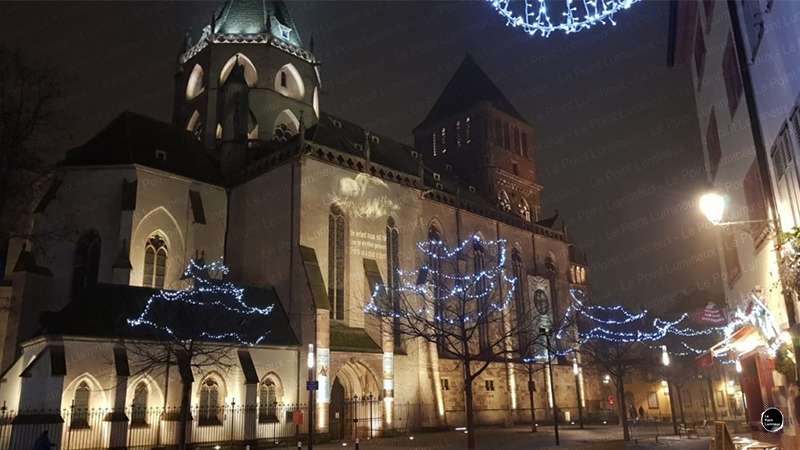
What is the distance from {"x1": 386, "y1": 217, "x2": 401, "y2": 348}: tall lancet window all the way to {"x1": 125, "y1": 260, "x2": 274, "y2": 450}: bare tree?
7.87 metres

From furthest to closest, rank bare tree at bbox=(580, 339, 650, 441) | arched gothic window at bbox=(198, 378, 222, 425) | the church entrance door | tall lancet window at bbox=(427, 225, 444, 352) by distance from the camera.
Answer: tall lancet window at bbox=(427, 225, 444, 352)
the church entrance door
bare tree at bbox=(580, 339, 650, 441)
arched gothic window at bbox=(198, 378, 222, 425)

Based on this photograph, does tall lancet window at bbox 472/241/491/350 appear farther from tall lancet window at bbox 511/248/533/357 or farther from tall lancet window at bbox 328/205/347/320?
tall lancet window at bbox 328/205/347/320

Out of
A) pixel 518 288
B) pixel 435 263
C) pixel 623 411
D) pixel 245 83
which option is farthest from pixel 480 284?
pixel 245 83

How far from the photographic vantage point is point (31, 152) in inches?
715

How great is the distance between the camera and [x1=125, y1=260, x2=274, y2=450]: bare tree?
23.7m

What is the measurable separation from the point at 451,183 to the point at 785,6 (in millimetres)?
39399

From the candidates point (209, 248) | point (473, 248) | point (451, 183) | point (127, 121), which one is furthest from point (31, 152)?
point (451, 183)

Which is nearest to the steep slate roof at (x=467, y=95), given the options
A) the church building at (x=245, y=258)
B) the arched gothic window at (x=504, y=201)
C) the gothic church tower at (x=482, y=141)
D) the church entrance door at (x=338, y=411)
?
the gothic church tower at (x=482, y=141)

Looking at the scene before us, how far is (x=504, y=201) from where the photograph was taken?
55219mm

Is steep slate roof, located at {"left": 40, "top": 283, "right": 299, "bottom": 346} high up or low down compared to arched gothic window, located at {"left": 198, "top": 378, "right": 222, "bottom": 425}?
up

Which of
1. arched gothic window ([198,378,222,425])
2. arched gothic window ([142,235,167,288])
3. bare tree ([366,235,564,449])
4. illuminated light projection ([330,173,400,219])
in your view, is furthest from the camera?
illuminated light projection ([330,173,400,219])

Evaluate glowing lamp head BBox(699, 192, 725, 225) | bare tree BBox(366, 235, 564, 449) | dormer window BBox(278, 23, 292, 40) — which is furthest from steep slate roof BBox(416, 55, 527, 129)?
glowing lamp head BBox(699, 192, 725, 225)

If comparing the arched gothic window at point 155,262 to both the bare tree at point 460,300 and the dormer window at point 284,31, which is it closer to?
the bare tree at point 460,300

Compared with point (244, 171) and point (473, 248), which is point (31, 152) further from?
point (473, 248)
